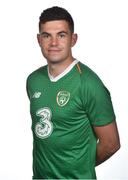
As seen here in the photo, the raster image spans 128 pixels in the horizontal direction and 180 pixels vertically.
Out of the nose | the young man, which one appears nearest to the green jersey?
the young man

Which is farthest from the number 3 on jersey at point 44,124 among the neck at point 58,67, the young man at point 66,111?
the neck at point 58,67

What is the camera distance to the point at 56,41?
6.26 ft

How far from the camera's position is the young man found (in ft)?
6.29

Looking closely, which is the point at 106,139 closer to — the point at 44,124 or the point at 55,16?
the point at 44,124

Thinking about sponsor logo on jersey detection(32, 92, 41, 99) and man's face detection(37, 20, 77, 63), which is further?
sponsor logo on jersey detection(32, 92, 41, 99)

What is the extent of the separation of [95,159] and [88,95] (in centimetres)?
36

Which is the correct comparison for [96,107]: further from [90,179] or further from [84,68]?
[90,179]

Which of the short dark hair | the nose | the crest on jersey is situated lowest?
the crest on jersey

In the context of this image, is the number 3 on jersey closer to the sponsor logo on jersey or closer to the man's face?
the sponsor logo on jersey

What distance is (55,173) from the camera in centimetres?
199

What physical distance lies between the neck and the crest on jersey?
10 centimetres

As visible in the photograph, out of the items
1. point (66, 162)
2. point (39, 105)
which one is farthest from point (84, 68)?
point (66, 162)

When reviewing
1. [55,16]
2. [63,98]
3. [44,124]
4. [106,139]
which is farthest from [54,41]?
[106,139]

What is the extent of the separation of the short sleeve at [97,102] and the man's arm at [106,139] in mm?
33
